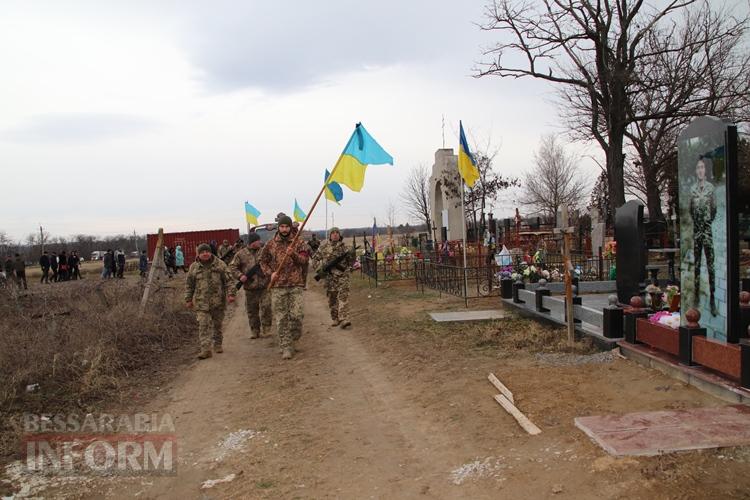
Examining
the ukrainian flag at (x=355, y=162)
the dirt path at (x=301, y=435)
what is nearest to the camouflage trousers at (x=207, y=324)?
the dirt path at (x=301, y=435)

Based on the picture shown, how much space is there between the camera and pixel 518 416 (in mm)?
4750

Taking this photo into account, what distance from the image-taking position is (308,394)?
6.36 m

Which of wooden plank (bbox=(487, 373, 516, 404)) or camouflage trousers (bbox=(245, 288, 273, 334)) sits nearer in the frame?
wooden plank (bbox=(487, 373, 516, 404))

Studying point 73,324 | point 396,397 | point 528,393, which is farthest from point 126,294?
point 528,393

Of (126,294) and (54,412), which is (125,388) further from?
(126,294)

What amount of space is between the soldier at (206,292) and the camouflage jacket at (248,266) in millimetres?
1042

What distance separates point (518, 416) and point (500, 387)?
92 cm

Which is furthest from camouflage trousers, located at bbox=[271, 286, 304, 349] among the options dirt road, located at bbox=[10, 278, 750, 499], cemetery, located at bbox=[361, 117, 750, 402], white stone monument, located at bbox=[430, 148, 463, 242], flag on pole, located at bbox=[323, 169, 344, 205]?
white stone monument, located at bbox=[430, 148, 463, 242]

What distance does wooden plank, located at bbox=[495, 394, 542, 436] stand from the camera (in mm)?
4441

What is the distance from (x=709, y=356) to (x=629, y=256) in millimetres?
2813

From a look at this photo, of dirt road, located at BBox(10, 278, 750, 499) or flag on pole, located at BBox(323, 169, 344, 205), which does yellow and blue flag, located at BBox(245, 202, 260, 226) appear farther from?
dirt road, located at BBox(10, 278, 750, 499)

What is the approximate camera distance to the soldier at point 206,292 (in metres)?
8.56

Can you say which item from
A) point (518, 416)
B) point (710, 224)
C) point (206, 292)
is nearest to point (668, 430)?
point (518, 416)

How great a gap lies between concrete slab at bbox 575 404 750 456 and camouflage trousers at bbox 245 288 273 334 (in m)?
6.93
